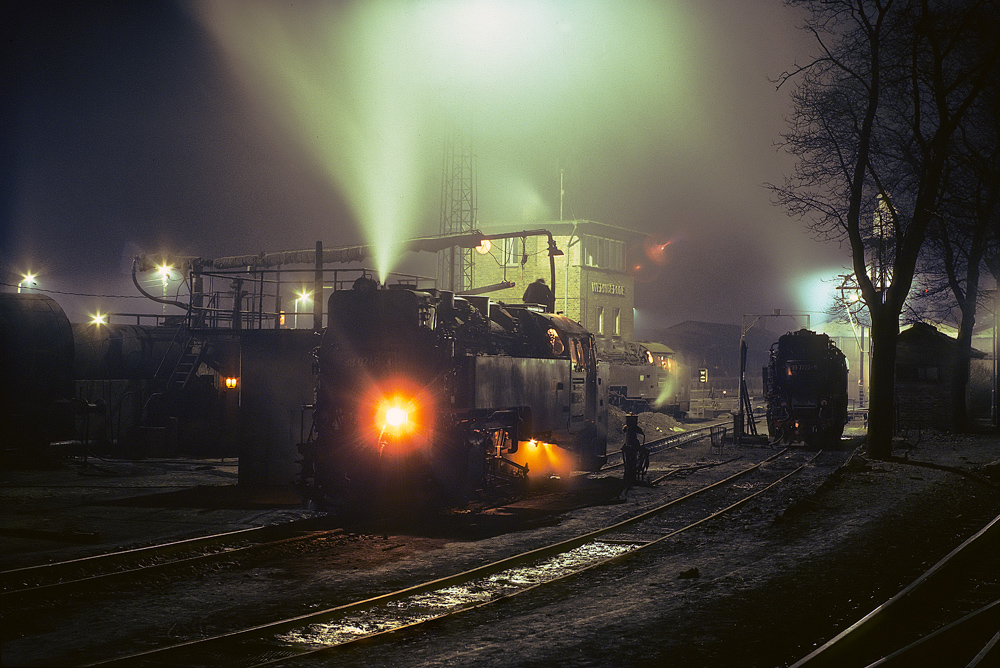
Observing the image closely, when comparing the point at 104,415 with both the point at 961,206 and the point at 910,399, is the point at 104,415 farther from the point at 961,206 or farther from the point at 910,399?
the point at 910,399

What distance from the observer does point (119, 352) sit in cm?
2516

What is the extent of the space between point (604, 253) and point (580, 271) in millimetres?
3970

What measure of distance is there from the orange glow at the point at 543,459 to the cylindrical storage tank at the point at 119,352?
13615 mm

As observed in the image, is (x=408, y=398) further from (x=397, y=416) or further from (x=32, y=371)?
(x=32, y=371)

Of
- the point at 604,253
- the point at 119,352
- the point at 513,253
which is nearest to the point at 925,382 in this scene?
the point at 119,352

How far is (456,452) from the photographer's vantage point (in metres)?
12.2

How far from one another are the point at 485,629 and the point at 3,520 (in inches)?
349

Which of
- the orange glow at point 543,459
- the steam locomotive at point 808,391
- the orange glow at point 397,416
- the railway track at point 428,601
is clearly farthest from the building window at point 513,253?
the orange glow at point 397,416

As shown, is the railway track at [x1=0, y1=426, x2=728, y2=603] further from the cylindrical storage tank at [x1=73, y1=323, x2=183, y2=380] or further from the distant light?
the distant light

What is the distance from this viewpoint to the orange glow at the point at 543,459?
15.7 m

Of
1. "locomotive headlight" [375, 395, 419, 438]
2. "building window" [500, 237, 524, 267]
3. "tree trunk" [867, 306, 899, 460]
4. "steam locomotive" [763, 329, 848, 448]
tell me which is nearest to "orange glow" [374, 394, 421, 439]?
"locomotive headlight" [375, 395, 419, 438]

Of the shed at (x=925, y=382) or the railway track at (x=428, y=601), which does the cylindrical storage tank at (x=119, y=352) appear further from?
the shed at (x=925, y=382)

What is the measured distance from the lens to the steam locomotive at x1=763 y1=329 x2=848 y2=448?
24375 mm

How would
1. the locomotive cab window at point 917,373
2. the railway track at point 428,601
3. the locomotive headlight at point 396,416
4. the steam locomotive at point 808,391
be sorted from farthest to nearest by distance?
the locomotive cab window at point 917,373
the steam locomotive at point 808,391
the locomotive headlight at point 396,416
the railway track at point 428,601
